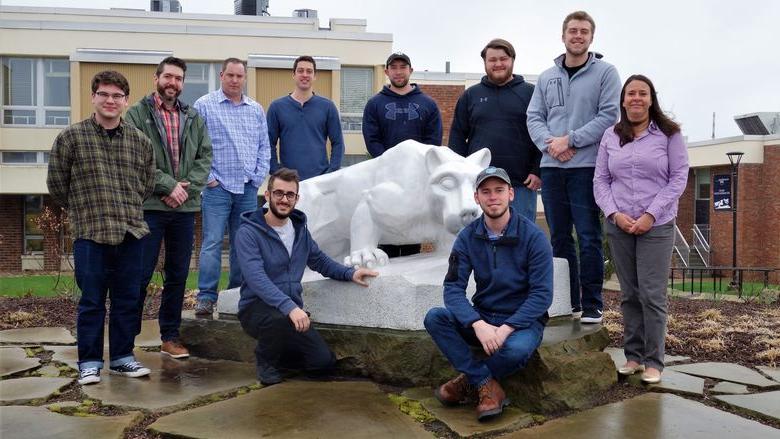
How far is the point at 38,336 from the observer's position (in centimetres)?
577

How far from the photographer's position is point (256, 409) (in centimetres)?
343

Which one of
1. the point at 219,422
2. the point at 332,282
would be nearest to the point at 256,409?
the point at 219,422

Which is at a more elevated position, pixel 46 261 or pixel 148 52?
pixel 148 52

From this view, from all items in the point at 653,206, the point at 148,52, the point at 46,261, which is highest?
the point at 148,52

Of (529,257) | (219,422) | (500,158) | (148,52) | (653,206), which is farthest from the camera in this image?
(148,52)

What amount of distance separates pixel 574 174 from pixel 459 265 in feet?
4.54

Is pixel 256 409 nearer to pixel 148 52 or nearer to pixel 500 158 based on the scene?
pixel 500 158

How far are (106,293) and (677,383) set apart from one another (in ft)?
11.2

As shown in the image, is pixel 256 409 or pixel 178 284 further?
pixel 178 284

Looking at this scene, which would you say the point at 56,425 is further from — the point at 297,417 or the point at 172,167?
the point at 172,167

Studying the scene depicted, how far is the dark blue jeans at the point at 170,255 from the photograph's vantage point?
445cm

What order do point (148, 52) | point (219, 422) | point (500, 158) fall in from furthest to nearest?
1. point (148, 52)
2. point (500, 158)
3. point (219, 422)

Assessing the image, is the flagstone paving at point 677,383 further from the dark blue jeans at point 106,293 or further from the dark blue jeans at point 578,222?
the dark blue jeans at point 106,293

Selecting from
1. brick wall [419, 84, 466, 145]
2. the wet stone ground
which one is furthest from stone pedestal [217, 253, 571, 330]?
brick wall [419, 84, 466, 145]
